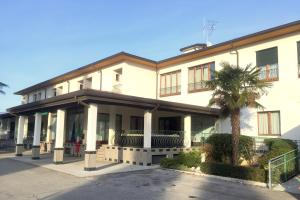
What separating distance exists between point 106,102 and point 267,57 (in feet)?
34.1

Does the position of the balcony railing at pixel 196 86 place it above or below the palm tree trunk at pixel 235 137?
above

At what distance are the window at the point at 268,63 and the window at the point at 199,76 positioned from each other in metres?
3.67

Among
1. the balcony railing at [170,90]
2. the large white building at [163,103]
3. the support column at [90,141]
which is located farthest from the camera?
the balcony railing at [170,90]

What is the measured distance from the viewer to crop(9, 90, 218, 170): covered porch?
14.9 metres

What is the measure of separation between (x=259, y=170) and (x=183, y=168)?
4.18 meters

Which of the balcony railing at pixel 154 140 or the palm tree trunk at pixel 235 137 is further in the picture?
the balcony railing at pixel 154 140

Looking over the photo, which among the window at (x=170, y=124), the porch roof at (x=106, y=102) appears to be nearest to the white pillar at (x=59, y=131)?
the porch roof at (x=106, y=102)

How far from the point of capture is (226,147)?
52.1ft

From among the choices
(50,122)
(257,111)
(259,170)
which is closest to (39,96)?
(50,122)

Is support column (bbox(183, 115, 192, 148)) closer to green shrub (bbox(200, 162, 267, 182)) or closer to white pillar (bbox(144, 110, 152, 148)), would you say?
white pillar (bbox(144, 110, 152, 148))

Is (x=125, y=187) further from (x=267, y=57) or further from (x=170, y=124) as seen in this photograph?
(x=170, y=124)

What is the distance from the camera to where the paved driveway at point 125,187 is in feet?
32.8

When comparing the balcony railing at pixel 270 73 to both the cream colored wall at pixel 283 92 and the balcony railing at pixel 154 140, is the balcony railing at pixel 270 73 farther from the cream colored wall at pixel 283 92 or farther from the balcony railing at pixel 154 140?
the balcony railing at pixel 154 140

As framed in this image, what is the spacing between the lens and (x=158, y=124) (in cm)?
2634
